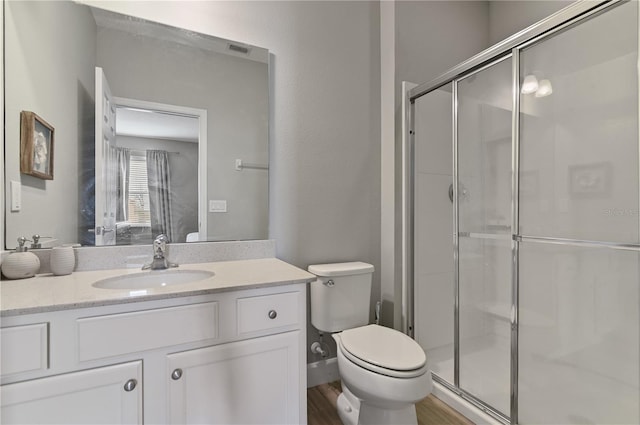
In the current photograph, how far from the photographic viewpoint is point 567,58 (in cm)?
141

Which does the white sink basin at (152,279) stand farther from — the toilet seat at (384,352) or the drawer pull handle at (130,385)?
the toilet seat at (384,352)

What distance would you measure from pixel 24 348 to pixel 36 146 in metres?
0.85

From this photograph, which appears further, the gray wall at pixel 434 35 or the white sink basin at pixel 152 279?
the gray wall at pixel 434 35

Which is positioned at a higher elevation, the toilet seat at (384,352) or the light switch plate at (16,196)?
the light switch plate at (16,196)

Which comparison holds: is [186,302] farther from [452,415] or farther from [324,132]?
[452,415]

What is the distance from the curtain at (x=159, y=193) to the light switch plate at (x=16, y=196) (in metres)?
0.46

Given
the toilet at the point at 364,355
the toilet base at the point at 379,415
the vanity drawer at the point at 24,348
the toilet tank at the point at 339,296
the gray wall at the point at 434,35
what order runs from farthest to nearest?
1. the gray wall at the point at 434,35
2. the toilet tank at the point at 339,296
3. the toilet base at the point at 379,415
4. the toilet at the point at 364,355
5. the vanity drawer at the point at 24,348

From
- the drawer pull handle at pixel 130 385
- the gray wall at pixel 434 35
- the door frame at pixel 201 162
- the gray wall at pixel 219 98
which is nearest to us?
the drawer pull handle at pixel 130 385

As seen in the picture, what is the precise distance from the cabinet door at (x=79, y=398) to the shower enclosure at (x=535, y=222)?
1578 millimetres

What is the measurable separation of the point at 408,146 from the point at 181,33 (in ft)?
4.71

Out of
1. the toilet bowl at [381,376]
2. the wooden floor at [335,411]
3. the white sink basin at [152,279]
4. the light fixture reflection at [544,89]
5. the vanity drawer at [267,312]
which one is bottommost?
the wooden floor at [335,411]

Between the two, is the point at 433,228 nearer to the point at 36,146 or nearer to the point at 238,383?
the point at 238,383

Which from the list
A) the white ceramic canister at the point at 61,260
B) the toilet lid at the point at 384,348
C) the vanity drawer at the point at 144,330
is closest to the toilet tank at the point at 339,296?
the toilet lid at the point at 384,348

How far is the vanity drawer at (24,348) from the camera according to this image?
83 cm
